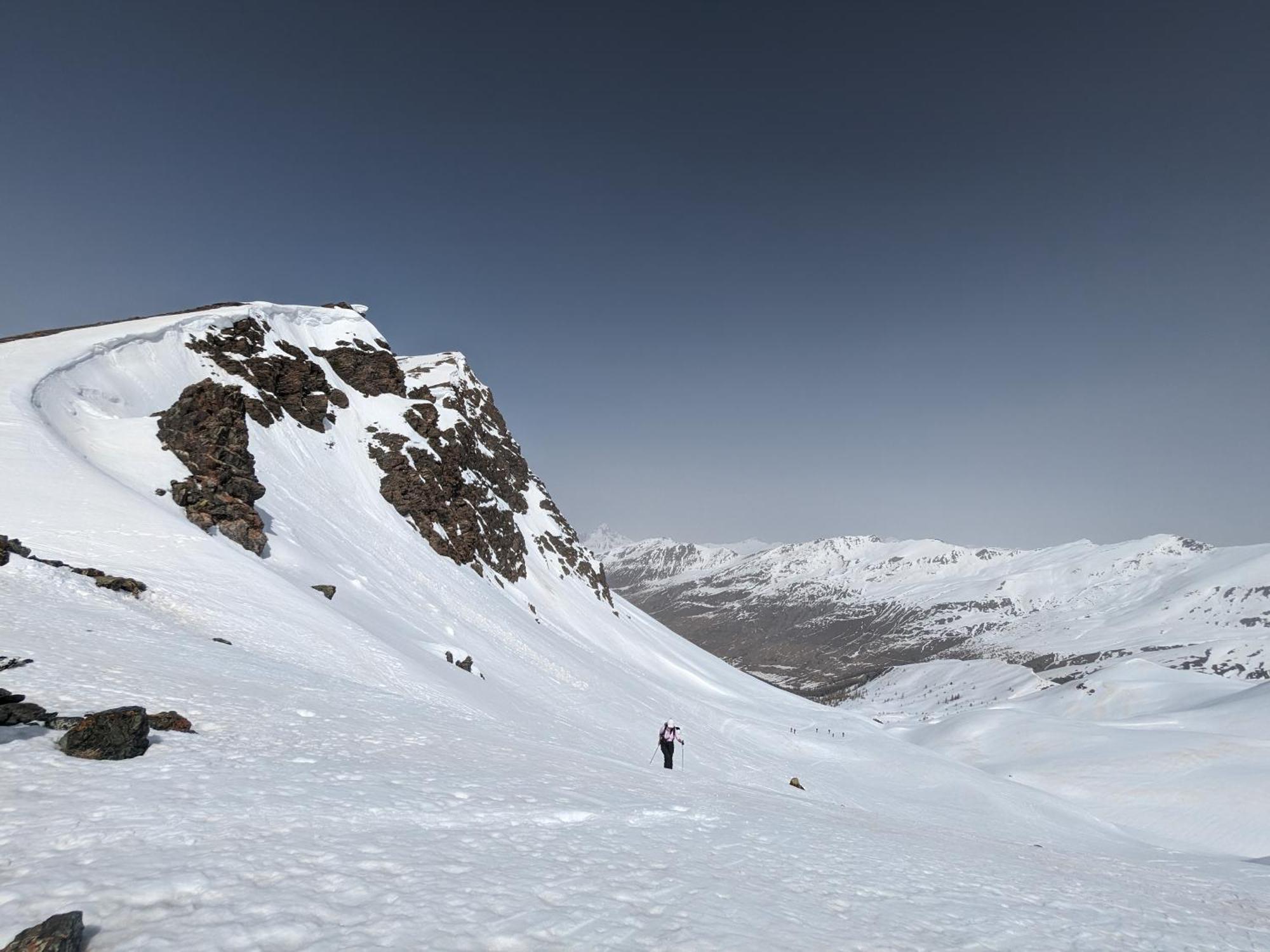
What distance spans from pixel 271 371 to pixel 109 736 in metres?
51.9

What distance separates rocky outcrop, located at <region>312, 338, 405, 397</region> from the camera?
65.9 m

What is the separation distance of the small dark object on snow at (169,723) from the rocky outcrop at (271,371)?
4259 cm

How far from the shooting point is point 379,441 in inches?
2377

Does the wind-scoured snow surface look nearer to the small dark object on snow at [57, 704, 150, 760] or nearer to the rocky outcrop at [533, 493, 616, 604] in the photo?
the small dark object on snow at [57, 704, 150, 760]

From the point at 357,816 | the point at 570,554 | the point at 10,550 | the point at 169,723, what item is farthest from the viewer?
the point at 570,554

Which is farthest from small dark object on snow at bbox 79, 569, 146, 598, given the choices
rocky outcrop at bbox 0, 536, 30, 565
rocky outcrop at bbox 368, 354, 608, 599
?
rocky outcrop at bbox 368, 354, 608, 599

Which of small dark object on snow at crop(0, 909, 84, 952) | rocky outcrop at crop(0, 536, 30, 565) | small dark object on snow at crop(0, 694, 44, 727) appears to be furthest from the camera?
rocky outcrop at crop(0, 536, 30, 565)

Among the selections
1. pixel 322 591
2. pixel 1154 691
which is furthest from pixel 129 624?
pixel 1154 691

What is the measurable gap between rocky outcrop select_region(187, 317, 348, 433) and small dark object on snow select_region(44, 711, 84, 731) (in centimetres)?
4324

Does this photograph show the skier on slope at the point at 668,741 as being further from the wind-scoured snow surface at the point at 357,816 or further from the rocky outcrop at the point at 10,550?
the rocky outcrop at the point at 10,550

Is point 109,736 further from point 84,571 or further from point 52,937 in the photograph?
point 84,571

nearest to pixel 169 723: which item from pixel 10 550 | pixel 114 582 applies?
pixel 114 582

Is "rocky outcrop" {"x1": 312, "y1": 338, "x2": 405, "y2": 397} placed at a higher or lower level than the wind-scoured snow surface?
higher

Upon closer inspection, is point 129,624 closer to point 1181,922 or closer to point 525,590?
point 1181,922
